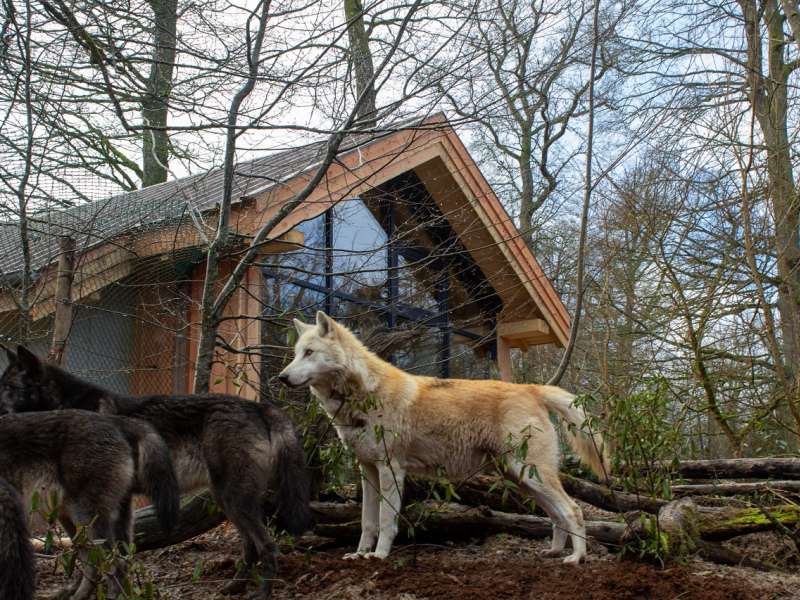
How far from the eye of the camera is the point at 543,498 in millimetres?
6051

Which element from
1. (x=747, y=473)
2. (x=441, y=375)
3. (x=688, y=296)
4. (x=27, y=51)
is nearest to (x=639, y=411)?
(x=747, y=473)

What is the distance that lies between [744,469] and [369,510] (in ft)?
11.9

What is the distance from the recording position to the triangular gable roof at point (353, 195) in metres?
8.13

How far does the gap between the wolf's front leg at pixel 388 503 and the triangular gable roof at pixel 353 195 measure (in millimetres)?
1964

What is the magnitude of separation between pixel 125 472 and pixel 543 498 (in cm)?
311

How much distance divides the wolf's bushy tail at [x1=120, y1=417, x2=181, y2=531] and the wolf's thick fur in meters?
1.27

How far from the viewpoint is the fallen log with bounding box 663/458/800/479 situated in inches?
273

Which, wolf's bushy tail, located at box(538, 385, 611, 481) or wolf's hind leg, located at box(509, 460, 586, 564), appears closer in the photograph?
wolf's hind leg, located at box(509, 460, 586, 564)

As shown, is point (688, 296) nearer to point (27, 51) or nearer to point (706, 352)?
point (706, 352)

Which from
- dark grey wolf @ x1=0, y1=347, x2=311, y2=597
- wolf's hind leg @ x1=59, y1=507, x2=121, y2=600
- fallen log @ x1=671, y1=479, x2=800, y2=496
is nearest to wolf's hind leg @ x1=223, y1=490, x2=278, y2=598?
dark grey wolf @ x1=0, y1=347, x2=311, y2=597

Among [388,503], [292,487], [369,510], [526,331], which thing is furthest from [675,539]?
[526,331]

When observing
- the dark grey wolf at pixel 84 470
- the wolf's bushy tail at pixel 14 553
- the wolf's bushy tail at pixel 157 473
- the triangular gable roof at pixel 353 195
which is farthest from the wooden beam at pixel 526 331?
the wolf's bushy tail at pixel 14 553

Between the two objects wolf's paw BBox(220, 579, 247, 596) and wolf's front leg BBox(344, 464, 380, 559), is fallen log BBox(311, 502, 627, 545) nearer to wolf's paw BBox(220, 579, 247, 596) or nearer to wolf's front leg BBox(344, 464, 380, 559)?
wolf's front leg BBox(344, 464, 380, 559)

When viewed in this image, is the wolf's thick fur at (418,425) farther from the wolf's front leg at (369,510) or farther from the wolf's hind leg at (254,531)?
the wolf's hind leg at (254,531)
